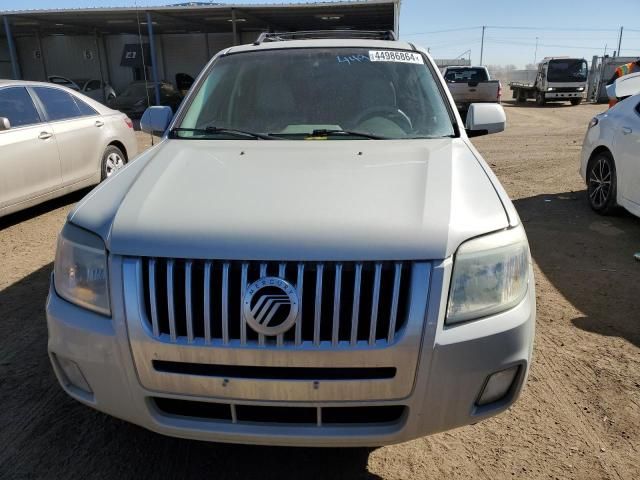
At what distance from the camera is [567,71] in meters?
24.8

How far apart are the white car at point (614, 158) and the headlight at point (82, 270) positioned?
516cm

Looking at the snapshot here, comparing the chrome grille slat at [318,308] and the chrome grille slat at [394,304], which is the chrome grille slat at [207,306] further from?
the chrome grille slat at [394,304]

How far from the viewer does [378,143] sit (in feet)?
9.46

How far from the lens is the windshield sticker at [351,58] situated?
3.47 metres

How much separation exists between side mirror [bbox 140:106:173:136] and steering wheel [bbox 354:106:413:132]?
1341 mm

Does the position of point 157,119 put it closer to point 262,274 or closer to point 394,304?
point 262,274

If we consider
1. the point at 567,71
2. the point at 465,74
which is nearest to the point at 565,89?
the point at 567,71

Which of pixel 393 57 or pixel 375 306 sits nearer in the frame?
pixel 375 306

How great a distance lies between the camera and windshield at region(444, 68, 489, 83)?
2056 cm

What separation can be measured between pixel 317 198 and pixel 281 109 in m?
1.40

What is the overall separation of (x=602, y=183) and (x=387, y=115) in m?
4.00

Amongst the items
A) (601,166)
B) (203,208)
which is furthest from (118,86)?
(203,208)

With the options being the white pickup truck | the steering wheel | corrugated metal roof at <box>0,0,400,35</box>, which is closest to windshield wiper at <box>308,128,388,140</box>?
the steering wheel

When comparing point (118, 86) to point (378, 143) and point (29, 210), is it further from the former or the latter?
point (378, 143)
